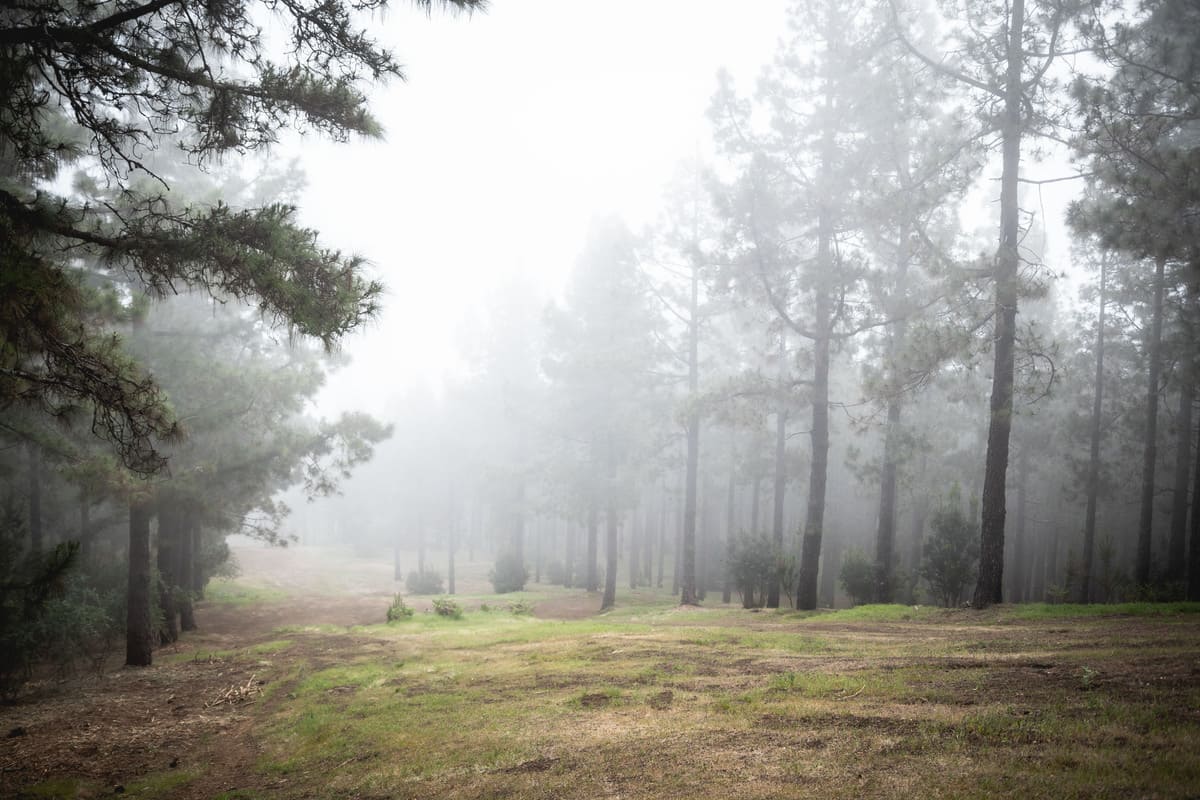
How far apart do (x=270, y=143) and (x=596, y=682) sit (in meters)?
7.51

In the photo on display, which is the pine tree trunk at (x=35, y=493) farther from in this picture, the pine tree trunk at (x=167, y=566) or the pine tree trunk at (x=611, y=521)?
the pine tree trunk at (x=611, y=521)

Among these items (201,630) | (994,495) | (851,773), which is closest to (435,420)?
(201,630)

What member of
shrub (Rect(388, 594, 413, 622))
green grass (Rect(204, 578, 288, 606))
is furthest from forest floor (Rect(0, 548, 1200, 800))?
green grass (Rect(204, 578, 288, 606))

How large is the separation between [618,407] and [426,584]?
50.0ft

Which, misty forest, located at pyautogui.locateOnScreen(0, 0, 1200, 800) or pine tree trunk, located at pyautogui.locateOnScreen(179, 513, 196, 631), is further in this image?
pine tree trunk, located at pyautogui.locateOnScreen(179, 513, 196, 631)

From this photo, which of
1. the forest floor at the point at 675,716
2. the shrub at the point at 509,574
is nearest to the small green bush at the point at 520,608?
the shrub at the point at 509,574

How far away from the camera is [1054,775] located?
4.05 meters

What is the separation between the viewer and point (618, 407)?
2688cm

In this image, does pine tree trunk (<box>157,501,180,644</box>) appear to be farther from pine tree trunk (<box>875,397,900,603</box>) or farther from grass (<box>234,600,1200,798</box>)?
pine tree trunk (<box>875,397,900,603</box>)

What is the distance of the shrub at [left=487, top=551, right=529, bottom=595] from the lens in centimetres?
3094

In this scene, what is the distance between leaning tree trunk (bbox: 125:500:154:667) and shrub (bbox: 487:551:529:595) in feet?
59.2

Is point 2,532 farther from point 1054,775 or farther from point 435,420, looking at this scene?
point 435,420

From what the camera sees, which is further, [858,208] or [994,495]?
[858,208]

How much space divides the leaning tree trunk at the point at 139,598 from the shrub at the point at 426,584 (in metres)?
20.0
